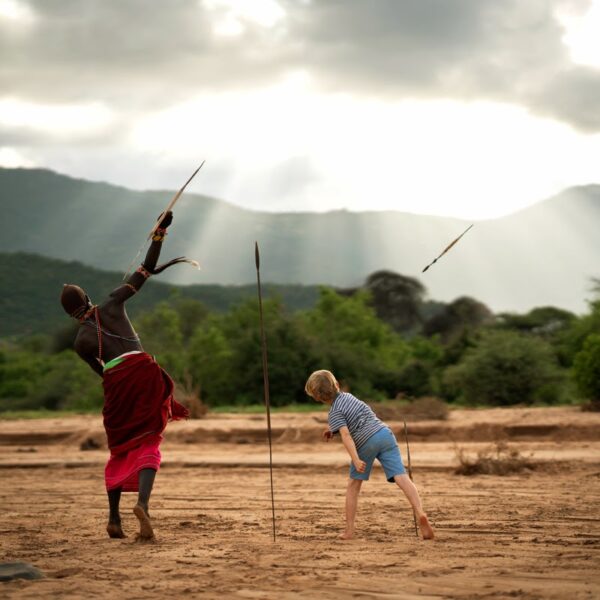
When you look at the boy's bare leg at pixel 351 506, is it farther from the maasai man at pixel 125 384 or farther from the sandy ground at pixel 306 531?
the maasai man at pixel 125 384

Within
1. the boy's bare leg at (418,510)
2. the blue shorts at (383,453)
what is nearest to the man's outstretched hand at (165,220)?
the blue shorts at (383,453)

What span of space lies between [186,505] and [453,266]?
144 m

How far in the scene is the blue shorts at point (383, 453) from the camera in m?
8.31

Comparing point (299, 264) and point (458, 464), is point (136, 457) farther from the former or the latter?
point (299, 264)

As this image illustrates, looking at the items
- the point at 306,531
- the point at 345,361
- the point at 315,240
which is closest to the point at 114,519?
the point at 306,531

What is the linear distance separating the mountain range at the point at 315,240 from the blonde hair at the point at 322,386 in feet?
342

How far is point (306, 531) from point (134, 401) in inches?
70.7

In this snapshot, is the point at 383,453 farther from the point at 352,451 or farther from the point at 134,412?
the point at 134,412

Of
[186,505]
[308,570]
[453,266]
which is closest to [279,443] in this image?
[186,505]

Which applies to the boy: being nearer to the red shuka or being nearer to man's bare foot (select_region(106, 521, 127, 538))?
the red shuka

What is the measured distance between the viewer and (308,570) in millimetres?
6949

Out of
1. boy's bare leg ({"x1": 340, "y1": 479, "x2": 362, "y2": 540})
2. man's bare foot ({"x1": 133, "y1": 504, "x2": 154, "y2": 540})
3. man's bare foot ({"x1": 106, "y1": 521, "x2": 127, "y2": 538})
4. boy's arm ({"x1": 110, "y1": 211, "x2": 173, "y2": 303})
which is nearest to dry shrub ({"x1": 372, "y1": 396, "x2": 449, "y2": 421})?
man's bare foot ({"x1": 106, "y1": 521, "x2": 127, "y2": 538})

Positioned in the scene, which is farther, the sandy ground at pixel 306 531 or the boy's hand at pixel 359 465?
the boy's hand at pixel 359 465

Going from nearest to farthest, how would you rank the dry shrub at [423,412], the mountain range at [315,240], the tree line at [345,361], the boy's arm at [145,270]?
the boy's arm at [145,270], the dry shrub at [423,412], the tree line at [345,361], the mountain range at [315,240]
